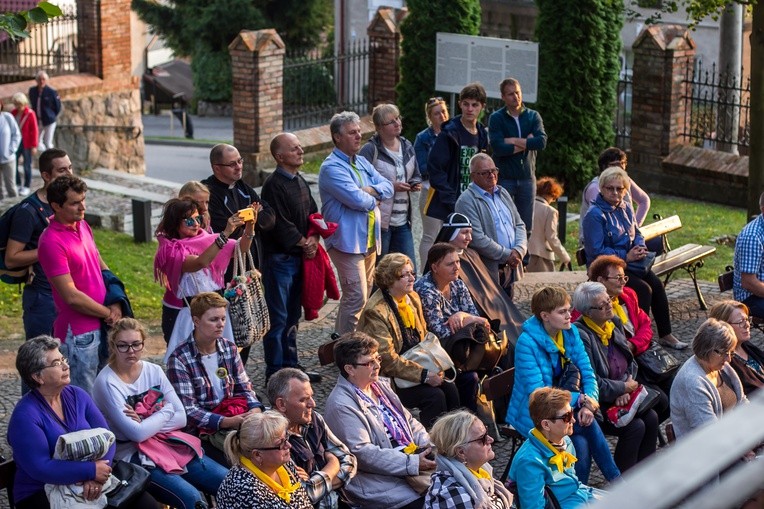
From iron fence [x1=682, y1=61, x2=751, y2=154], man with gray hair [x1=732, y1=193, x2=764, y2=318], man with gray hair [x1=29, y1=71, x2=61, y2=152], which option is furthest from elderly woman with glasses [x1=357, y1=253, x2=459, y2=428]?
man with gray hair [x1=29, y1=71, x2=61, y2=152]

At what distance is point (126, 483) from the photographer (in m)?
5.41

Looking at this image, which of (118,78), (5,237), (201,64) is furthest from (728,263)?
(201,64)

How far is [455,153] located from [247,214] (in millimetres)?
3074

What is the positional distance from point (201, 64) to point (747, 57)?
16.3 m

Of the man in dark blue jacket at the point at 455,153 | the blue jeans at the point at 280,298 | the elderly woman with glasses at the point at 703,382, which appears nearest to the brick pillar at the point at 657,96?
the man in dark blue jacket at the point at 455,153

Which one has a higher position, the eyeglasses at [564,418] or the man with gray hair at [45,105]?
the man with gray hair at [45,105]

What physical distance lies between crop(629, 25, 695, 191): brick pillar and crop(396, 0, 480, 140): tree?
264 centimetres

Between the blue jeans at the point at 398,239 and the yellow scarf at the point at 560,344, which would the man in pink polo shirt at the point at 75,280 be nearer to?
the yellow scarf at the point at 560,344

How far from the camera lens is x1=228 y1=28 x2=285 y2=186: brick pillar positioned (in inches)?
704

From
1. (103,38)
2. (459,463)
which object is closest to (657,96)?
(103,38)

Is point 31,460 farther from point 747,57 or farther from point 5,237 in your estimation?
point 747,57

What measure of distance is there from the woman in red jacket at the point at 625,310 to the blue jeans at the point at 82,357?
10.3 feet

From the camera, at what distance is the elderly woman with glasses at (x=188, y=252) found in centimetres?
711

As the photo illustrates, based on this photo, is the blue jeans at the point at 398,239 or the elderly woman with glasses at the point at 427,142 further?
the elderly woman with glasses at the point at 427,142
